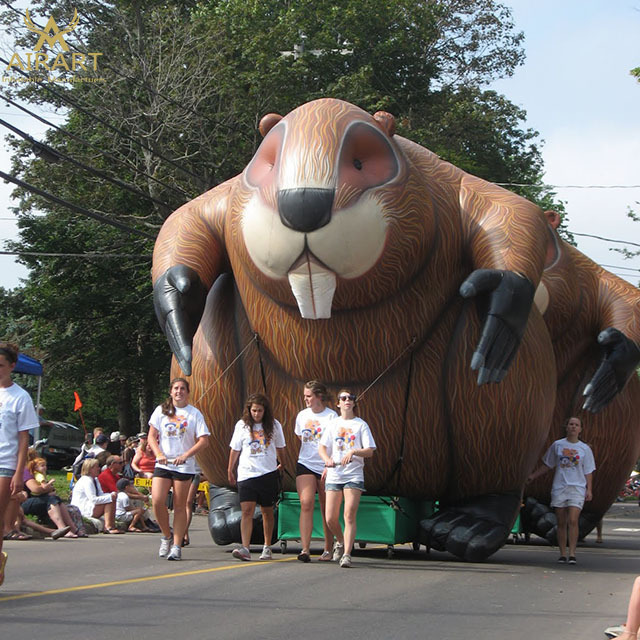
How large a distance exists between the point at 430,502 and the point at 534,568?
146cm

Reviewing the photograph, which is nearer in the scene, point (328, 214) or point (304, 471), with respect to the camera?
point (328, 214)

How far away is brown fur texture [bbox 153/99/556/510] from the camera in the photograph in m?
9.17

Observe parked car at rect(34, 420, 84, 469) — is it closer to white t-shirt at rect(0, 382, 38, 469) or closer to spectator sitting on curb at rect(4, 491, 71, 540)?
spectator sitting on curb at rect(4, 491, 71, 540)

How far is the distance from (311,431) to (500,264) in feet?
7.04

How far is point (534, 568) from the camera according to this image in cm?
926

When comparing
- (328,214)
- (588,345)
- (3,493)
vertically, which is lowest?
(3,493)

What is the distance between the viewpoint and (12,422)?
6410 millimetres

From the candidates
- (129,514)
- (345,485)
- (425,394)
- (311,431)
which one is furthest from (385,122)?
(129,514)

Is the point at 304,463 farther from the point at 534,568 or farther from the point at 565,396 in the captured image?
the point at 565,396

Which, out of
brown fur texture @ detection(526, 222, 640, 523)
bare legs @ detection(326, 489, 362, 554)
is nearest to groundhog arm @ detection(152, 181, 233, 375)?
bare legs @ detection(326, 489, 362, 554)

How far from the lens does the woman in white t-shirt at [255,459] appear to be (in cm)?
902

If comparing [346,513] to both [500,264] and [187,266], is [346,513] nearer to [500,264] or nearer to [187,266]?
[500,264]

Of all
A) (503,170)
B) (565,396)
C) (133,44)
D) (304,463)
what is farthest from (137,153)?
(304,463)

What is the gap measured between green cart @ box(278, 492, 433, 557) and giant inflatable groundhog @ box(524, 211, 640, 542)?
257cm
